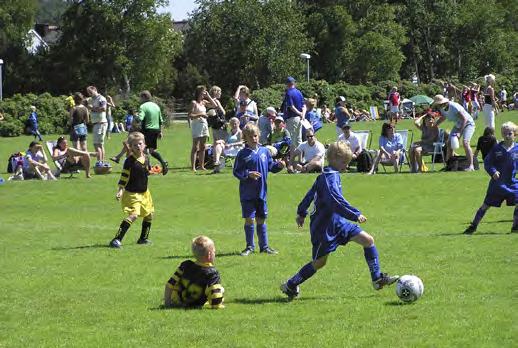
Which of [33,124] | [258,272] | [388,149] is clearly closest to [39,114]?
[33,124]

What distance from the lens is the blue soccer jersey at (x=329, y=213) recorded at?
9.93 metres

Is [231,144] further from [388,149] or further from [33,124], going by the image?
[33,124]

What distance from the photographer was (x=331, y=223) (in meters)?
10.0

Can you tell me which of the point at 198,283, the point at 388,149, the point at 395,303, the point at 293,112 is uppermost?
the point at 293,112

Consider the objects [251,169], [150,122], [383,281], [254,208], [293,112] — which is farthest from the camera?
[293,112]

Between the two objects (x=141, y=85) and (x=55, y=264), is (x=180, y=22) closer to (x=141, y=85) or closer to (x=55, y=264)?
(x=141, y=85)

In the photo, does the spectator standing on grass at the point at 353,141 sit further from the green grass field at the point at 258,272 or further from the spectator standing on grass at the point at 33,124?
the spectator standing on grass at the point at 33,124

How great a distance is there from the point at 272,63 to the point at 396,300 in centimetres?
6200

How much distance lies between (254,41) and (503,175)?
58.3 m

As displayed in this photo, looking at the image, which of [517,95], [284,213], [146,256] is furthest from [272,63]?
[146,256]

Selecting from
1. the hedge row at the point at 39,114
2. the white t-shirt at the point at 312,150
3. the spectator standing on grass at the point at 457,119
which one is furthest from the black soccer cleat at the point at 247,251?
the hedge row at the point at 39,114

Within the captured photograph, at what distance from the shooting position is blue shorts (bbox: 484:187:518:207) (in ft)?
47.1

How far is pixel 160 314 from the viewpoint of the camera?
376 inches

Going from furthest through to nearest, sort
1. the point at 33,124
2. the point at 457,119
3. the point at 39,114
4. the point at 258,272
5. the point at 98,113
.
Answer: the point at 39,114, the point at 33,124, the point at 98,113, the point at 457,119, the point at 258,272
